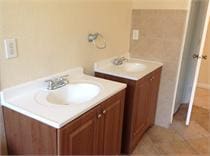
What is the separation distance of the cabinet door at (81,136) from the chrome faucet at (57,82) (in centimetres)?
41

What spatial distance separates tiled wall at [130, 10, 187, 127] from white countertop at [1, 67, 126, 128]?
1.08 metres

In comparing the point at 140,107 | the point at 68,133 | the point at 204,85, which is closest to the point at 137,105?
the point at 140,107

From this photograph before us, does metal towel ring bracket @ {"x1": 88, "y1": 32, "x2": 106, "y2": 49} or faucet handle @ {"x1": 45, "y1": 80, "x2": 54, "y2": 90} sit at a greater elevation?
metal towel ring bracket @ {"x1": 88, "y1": 32, "x2": 106, "y2": 49}

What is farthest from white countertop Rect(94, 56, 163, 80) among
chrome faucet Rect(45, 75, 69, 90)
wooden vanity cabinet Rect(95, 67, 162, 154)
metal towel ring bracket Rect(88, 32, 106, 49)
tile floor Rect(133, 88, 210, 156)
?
tile floor Rect(133, 88, 210, 156)

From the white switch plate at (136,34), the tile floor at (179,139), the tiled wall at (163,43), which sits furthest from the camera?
the white switch plate at (136,34)

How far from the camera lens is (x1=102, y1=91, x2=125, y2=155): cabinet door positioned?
60.6 inches

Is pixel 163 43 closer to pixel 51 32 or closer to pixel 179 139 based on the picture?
pixel 179 139

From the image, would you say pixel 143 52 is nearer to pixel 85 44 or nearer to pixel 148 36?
pixel 148 36

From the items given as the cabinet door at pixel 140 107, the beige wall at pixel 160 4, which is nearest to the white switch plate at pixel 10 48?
the cabinet door at pixel 140 107

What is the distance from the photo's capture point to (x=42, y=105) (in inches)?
50.2

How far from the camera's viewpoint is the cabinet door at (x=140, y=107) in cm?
198

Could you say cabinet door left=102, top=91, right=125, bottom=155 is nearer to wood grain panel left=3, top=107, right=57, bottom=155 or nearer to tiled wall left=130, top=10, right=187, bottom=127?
wood grain panel left=3, top=107, right=57, bottom=155

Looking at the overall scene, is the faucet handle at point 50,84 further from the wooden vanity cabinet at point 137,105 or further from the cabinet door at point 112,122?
the wooden vanity cabinet at point 137,105

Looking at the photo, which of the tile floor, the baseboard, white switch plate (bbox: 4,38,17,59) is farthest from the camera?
the baseboard
